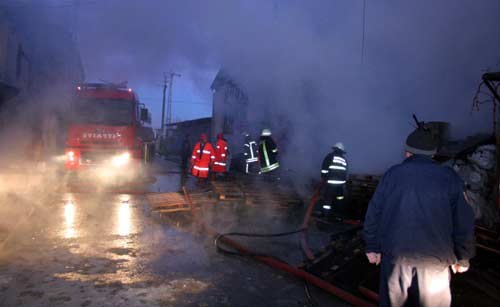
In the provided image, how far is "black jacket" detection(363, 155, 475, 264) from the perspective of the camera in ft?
6.81

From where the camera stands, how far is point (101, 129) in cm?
984

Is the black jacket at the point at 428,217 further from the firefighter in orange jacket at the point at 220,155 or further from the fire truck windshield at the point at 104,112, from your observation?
the fire truck windshield at the point at 104,112

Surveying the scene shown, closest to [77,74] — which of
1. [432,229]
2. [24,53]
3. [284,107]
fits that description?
[24,53]

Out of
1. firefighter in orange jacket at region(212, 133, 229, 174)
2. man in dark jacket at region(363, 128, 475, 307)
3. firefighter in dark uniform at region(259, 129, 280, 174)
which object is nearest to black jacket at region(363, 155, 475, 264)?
man in dark jacket at region(363, 128, 475, 307)

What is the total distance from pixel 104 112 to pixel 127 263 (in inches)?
271

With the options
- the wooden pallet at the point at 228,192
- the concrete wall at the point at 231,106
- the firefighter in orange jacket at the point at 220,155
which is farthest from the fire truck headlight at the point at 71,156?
the wooden pallet at the point at 228,192

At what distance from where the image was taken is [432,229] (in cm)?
208

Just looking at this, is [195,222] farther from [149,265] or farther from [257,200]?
[149,265]

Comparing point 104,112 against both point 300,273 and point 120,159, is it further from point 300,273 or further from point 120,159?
point 300,273

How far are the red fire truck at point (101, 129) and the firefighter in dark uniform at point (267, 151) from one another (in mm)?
4846

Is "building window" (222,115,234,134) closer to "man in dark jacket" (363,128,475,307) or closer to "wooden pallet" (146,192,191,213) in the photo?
"wooden pallet" (146,192,191,213)

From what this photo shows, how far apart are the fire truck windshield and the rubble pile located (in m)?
8.41

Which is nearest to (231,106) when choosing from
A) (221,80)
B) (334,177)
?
(221,80)

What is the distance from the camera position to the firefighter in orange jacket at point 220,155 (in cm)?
922
